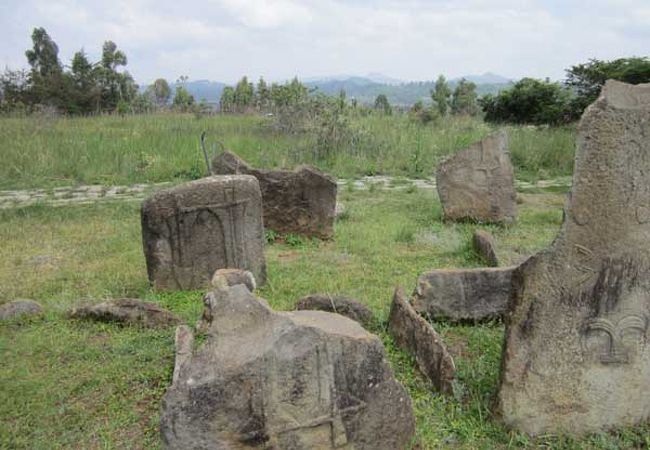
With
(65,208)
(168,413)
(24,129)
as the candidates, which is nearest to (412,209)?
(65,208)

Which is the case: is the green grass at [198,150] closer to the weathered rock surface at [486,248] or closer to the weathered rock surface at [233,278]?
the weathered rock surface at [486,248]

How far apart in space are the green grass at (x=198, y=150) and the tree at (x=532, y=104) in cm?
69

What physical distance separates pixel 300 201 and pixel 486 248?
227 cm

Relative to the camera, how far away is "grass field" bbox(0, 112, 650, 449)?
3.29 metres

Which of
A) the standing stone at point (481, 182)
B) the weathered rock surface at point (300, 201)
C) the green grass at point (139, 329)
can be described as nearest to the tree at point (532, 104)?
the green grass at point (139, 329)

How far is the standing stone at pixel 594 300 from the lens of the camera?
286 cm

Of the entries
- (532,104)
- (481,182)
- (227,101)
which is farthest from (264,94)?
(481,182)

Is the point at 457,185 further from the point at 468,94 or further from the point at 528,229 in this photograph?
the point at 468,94

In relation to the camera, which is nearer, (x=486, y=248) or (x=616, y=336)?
(x=616, y=336)

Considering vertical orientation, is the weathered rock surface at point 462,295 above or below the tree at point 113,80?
below

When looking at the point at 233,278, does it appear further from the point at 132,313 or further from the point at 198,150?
the point at 198,150

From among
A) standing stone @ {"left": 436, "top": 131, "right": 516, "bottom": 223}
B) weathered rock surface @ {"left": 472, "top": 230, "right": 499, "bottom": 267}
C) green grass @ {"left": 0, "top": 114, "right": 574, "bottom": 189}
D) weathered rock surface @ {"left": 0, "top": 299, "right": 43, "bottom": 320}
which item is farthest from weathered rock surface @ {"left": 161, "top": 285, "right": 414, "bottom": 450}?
green grass @ {"left": 0, "top": 114, "right": 574, "bottom": 189}

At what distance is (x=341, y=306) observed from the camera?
432cm

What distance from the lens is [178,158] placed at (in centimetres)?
1191
